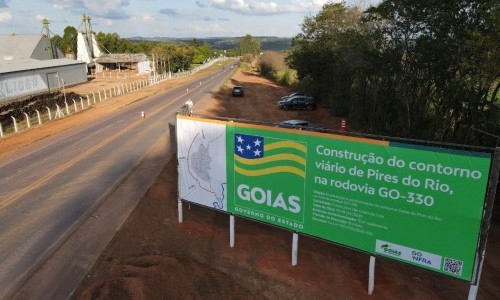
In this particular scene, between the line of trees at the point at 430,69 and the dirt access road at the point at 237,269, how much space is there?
17.3 feet

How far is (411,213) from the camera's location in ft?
25.6

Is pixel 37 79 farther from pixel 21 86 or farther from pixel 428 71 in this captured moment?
pixel 428 71

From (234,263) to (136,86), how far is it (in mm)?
54466

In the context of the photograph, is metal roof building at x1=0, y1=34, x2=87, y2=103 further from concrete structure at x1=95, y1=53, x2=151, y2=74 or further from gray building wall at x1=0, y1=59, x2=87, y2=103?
concrete structure at x1=95, y1=53, x2=151, y2=74

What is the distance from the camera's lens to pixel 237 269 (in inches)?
377

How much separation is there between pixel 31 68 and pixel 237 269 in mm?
49403

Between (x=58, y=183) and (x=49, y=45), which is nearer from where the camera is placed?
(x=58, y=183)

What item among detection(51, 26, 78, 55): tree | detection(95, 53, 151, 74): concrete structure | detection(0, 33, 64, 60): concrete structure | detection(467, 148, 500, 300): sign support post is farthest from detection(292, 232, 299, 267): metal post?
detection(51, 26, 78, 55): tree

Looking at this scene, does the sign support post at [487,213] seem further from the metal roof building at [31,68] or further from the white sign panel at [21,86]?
the white sign panel at [21,86]

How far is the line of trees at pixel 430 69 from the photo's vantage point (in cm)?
1407

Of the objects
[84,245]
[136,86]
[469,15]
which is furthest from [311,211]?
[136,86]

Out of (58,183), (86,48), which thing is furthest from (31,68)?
(86,48)

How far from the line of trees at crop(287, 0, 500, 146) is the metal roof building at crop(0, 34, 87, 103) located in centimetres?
2936

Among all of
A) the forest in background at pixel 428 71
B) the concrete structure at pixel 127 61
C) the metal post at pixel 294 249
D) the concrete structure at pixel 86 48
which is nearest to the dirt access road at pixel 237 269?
the metal post at pixel 294 249
